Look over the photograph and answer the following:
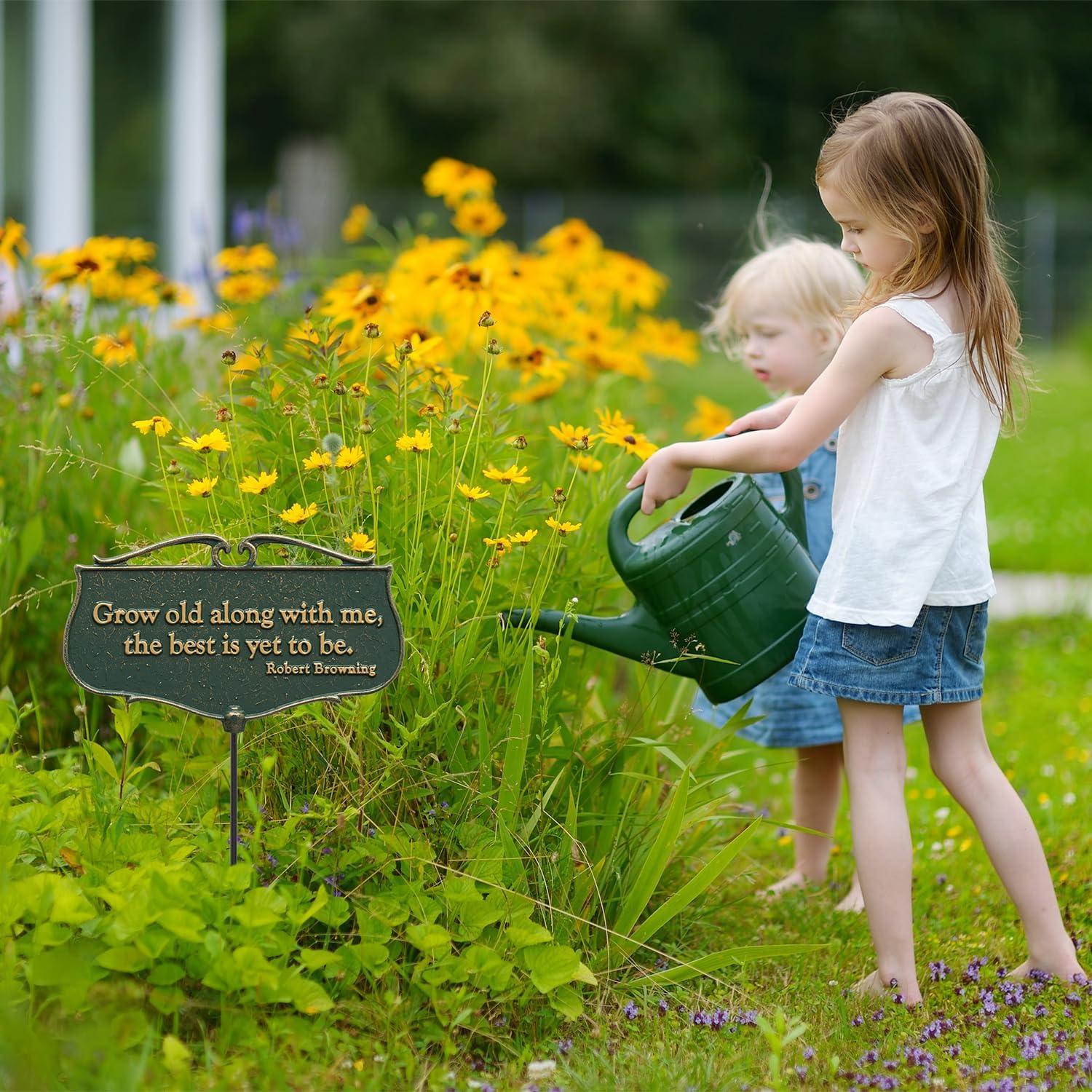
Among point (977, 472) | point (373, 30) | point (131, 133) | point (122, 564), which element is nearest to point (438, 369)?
point (122, 564)

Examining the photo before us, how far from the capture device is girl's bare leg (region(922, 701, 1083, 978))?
2188 mm

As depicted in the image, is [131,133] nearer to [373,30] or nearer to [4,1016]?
[4,1016]

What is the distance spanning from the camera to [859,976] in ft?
7.42

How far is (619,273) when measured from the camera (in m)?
4.06

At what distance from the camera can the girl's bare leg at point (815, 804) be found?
272 cm

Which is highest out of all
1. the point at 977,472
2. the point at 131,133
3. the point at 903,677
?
the point at 131,133

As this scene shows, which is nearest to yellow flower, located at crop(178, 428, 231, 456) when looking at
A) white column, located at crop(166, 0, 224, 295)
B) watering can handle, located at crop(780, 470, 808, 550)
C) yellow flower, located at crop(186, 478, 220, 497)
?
yellow flower, located at crop(186, 478, 220, 497)

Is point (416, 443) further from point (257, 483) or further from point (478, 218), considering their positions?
point (478, 218)

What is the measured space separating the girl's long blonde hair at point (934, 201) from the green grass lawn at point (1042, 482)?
29 cm

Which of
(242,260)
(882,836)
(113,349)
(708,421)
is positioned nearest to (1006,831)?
(882,836)

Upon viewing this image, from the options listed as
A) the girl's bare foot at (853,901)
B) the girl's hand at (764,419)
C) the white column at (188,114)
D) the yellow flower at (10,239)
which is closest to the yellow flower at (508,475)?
→ the girl's hand at (764,419)

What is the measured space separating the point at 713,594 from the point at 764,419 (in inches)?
13.9

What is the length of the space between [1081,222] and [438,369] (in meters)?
18.4

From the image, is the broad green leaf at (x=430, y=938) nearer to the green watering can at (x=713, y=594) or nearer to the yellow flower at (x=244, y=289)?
the green watering can at (x=713, y=594)
